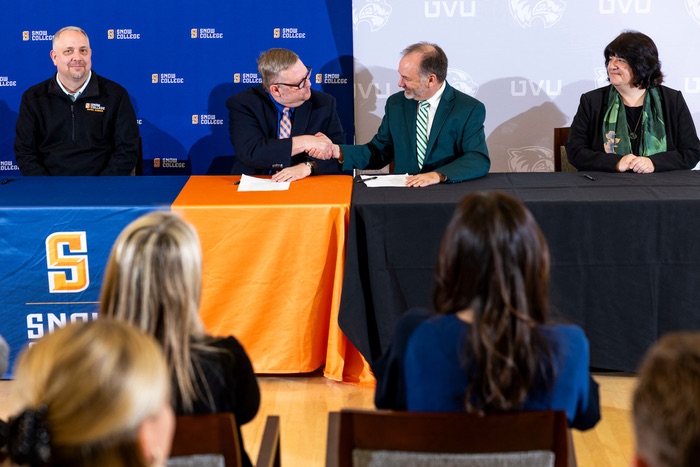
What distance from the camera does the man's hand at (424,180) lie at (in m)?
3.63

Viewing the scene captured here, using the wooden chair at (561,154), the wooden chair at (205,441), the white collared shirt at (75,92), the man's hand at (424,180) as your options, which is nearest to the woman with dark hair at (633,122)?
the wooden chair at (561,154)

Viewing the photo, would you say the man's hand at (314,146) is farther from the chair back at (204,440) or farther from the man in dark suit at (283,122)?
the chair back at (204,440)

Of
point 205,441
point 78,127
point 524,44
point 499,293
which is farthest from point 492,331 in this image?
point 524,44

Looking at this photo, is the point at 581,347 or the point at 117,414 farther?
the point at 581,347

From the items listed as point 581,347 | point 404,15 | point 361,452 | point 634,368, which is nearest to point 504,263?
point 581,347

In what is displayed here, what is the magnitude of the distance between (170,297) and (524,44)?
4063mm

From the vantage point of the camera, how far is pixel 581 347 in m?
1.78

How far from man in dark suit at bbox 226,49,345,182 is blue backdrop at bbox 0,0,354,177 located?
1188 mm

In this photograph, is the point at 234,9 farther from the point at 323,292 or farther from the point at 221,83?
the point at 323,292

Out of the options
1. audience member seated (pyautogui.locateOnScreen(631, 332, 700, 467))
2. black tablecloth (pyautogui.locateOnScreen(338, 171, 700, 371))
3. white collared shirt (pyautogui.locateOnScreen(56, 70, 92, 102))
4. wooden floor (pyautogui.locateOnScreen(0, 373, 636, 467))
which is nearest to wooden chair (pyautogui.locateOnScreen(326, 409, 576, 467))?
audience member seated (pyautogui.locateOnScreen(631, 332, 700, 467))

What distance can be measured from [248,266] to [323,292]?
0.31 metres

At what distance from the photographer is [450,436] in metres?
1.56

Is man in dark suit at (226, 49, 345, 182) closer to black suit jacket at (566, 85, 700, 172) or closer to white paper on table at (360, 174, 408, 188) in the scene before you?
white paper on table at (360, 174, 408, 188)

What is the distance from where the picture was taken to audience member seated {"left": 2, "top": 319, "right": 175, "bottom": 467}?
1022 mm
